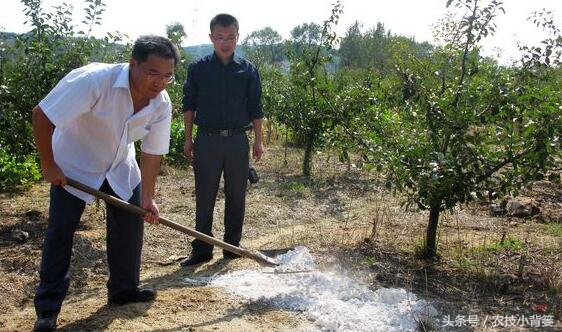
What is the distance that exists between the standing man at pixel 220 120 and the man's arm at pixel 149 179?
3.24 feet

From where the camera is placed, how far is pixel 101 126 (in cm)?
282

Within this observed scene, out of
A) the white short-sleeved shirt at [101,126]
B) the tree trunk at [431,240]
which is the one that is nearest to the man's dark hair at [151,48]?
the white short-sleeved shirt at [101,126]

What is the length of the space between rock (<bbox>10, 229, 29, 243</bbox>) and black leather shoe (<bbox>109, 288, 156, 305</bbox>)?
1742 millimetres

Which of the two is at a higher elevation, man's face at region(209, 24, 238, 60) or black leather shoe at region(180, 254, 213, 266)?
man's face at region(209, 24, 238, 60)

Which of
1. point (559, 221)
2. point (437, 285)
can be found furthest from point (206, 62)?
point (559, 221)

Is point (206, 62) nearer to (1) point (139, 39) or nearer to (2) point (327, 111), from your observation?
(2) point (327, 111)

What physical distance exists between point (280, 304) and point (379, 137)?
1465 millimetres

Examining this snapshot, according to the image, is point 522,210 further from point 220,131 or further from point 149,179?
point 149,179

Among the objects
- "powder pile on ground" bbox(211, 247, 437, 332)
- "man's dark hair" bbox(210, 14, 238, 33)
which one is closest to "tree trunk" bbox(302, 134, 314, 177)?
"powder pile on ground" bbox(211, 247, 437, 332)

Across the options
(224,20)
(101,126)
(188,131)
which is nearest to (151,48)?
(101,126)

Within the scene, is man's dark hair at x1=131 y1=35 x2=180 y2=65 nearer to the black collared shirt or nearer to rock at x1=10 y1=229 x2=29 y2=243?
the black collared shirt

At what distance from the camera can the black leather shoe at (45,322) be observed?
286 cm

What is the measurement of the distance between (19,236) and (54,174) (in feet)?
7.46

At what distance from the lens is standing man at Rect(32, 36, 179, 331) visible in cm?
260
